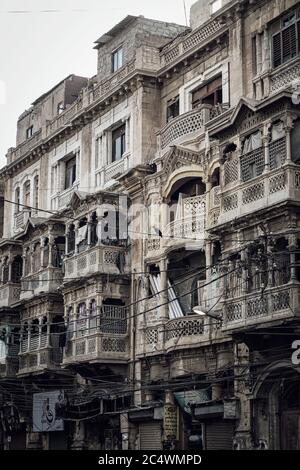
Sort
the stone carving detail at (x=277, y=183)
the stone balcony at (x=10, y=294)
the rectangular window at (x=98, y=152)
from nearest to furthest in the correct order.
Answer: the stone carving detail at (x=277, y=183), the rectangular window at (x=98, y=152), the stone balcony at (x=10, y=294)

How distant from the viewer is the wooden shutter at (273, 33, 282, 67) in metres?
30.2

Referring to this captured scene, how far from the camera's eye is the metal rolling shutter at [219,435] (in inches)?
1185

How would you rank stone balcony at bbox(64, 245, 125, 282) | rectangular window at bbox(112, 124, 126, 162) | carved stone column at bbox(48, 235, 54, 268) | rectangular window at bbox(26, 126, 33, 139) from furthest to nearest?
rectangular window at bbox(26, 126, 33, 139) < carved stone column at bbox(48, 235, 54, 268) < rectangular window at bbox(112, 124, 126, 162) < stone balcony at bbox(64, 245, 125, 282)

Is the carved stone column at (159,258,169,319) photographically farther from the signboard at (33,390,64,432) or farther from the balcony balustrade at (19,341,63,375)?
the balcony balustrade at (19,341,63,375)

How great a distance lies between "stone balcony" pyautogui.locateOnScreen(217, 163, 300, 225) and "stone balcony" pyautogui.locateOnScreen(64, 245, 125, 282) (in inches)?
293

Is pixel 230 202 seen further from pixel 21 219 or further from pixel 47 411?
pixel 21 219

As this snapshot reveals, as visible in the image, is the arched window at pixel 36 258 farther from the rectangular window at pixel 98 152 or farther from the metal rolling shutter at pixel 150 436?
the metal rolling shutter at pixel 150 436

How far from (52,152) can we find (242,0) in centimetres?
1474

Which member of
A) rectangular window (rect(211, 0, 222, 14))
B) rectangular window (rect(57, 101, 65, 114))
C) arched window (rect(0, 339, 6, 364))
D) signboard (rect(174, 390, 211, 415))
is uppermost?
rectangular window (rect(57, 101, 65, 114))

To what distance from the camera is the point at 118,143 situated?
127 ft

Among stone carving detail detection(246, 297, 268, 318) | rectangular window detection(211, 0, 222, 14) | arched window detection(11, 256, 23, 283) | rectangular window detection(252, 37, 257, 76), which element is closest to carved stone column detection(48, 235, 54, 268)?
arched window detection(11, 256, 23, 283)

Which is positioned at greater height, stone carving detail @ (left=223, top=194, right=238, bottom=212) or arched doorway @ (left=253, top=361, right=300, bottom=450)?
stone carving detail @ (left=223, top=194, right=238, bottom=212)

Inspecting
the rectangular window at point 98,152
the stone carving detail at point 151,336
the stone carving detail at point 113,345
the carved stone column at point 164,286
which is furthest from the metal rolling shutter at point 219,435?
the rectangular window at point 98,152

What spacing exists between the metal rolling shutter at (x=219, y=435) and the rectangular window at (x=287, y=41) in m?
11.0
